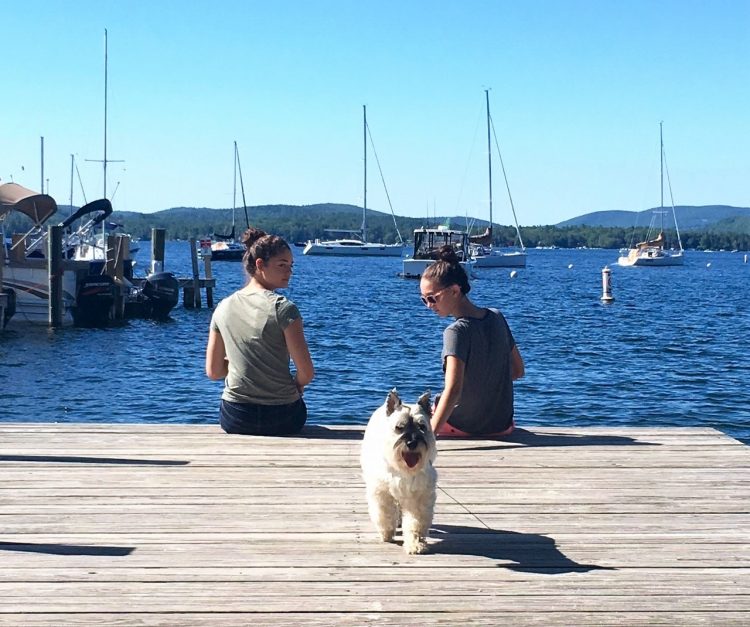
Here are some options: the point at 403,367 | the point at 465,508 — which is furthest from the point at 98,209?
the point at 465,508

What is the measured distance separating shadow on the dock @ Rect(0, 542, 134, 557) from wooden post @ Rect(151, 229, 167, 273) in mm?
31135

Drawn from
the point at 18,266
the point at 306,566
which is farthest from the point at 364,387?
the point at 306,566

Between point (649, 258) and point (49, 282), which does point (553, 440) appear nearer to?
point (49, 282)

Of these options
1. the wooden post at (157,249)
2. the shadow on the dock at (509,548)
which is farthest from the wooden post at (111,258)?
the shadow on the dock at (509,548)

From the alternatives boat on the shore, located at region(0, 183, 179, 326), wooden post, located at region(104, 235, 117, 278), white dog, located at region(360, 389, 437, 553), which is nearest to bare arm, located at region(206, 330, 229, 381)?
white dog, located at region(360, 389, 437, 553)

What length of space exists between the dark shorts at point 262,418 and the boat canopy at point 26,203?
25.0 metres

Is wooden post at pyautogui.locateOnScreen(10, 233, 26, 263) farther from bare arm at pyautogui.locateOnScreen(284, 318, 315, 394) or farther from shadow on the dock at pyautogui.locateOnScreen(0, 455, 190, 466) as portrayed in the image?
bare arm at pyautogui.locateOnScreen(284, 318, 315, 394)

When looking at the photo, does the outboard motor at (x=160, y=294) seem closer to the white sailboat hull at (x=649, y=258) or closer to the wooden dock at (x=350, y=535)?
the wooden dock at (x=350, y=535)

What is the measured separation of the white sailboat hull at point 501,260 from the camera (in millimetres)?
82000

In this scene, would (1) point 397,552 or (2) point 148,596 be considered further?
(1) point 397,552

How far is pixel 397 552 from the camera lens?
14.4ft

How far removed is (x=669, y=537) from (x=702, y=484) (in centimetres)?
107

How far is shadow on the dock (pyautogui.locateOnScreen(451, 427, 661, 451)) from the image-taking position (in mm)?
6578

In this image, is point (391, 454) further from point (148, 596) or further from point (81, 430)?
point (81, 430)
